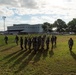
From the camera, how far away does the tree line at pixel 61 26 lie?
167 metres

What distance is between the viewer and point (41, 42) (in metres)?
27.9

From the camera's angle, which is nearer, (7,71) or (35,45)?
(7,71)

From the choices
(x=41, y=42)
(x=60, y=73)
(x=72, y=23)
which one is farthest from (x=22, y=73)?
(x=72, y=23)

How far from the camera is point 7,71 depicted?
14016mm

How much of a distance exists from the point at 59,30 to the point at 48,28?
359 inches

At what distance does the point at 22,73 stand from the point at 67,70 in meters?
3.01

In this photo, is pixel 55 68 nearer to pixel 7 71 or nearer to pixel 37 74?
pixel 37 74

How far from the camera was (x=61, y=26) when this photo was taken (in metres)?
173

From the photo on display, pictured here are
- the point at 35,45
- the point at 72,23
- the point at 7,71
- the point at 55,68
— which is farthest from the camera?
the point at 72,23

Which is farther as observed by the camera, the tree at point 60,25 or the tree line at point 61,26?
the tree at point 60,25

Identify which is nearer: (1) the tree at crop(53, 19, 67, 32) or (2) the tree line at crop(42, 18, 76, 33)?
(2) the tree line at crop(42, 18, 76, 33)

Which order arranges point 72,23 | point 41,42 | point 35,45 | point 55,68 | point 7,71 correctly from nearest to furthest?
point 7,71 < point 55,68 < point 35,45 < point 41,42 < point 72,23

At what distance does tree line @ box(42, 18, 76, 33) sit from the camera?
166875 millimetres

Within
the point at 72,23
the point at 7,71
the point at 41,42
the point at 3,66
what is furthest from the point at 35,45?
the point at 72,23
